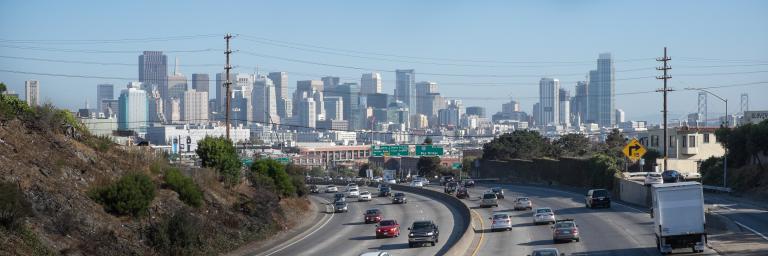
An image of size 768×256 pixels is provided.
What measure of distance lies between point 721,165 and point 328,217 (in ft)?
119

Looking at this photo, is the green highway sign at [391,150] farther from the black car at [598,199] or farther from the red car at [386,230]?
the red car at [386,230]

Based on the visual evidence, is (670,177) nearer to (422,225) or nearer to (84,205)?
(422,225)

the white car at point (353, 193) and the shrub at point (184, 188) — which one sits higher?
the shrub at point (184, 188)

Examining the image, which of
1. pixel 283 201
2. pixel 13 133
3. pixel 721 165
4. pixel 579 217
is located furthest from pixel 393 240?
pixel 721 165

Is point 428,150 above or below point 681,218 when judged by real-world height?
below

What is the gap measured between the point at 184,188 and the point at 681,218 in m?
29.2

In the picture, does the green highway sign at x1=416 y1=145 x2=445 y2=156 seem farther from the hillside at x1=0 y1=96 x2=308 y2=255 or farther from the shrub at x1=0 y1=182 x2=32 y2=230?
the shrub at x1=0 y1=182 x2=32 y2=230

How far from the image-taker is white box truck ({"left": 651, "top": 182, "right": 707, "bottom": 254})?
38406 mm

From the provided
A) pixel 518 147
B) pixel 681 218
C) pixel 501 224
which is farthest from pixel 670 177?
pixel 518 147

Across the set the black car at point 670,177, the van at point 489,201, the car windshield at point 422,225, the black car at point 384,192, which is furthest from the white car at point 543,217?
the black car at point 384,192

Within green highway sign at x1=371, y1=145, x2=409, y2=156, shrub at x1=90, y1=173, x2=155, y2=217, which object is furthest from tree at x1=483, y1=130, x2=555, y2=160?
shrub at x1=90, y1=173, x2=155, y2=217

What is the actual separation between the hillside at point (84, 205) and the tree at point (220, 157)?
23.8 feet

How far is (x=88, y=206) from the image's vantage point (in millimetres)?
48688

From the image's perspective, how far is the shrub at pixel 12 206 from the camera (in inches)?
1580
